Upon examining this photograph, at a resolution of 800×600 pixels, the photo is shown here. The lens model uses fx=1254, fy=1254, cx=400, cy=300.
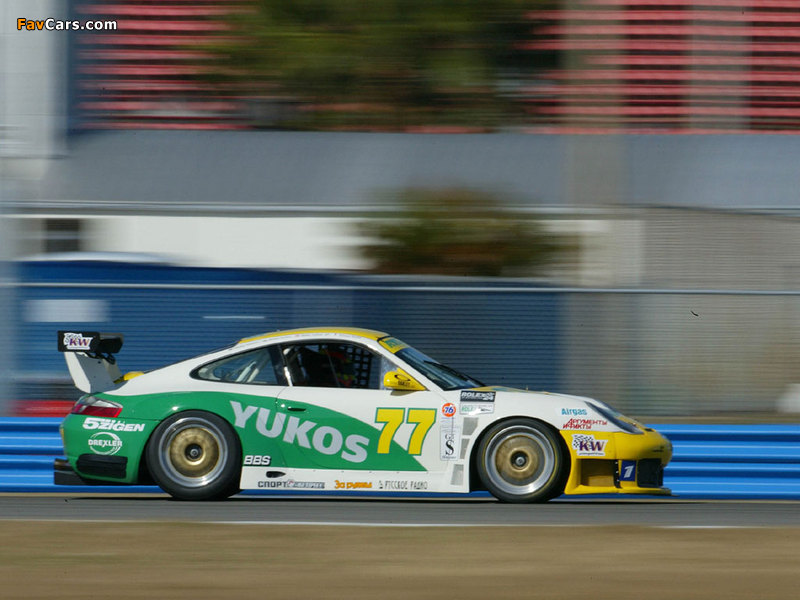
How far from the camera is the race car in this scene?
838 cm

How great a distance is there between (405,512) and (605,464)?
139cm

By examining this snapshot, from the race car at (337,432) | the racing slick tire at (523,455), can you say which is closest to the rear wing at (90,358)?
the race car at (337,432)

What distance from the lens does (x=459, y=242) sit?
12.5 metres

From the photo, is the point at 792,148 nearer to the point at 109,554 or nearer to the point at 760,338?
the point at 760,338

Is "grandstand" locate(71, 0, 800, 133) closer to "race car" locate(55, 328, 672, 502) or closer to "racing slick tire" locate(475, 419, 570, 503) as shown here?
"race car" locate(55, 328, 672, 502)

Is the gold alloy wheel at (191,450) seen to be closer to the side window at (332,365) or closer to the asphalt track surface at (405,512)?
the asphalt track surface at (405,512)

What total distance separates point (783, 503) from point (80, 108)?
36.1 ft

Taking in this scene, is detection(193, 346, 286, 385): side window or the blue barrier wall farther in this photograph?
the blue barrier wall

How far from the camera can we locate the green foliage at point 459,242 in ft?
41.1

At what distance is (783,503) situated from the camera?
901cm

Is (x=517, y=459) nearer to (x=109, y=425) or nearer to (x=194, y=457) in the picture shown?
(x=194, y=457)

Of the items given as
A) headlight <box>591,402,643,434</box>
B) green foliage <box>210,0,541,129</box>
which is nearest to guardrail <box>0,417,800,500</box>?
headlight <box>591,402,643,434</box>

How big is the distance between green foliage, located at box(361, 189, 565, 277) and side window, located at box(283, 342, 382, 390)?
384 centimetres
